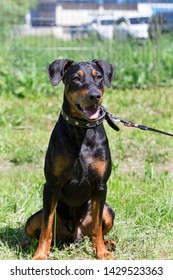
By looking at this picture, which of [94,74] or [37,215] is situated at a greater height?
[94,74]

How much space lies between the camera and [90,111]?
12.6 feet

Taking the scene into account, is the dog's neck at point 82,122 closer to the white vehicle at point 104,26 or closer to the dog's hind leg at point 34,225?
the dog's hind leg at point 34,225

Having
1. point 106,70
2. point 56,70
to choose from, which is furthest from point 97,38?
point 56,70

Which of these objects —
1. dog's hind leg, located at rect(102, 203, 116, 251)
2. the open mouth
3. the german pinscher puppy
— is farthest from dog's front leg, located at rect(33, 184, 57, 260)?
the open mouth

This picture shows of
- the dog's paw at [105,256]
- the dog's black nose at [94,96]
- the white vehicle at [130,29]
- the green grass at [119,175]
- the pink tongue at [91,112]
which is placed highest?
the dog's black nose at [94,96]

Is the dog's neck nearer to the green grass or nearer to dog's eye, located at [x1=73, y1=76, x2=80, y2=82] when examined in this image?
dog's eye, located at [x1=73, y1=76, x2=80, y2=82]

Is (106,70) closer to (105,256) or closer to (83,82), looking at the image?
(83,82)

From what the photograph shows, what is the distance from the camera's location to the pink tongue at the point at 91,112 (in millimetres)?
3821

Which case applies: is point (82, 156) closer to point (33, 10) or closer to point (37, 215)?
point (37, 215)

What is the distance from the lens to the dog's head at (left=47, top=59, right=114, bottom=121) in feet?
12.3

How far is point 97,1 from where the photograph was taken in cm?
1116

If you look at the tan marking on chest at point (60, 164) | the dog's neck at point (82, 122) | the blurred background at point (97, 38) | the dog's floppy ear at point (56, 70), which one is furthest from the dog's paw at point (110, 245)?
the blurred background at point (97, 38)
